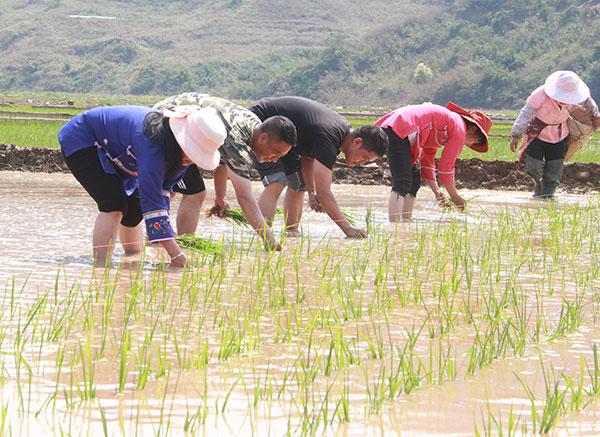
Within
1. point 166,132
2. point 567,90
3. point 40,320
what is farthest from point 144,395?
point 567,90

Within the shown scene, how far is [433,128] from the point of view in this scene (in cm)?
808

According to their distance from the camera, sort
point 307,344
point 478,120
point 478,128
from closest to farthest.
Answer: point 307,344 < point 478,128 < point 478,120

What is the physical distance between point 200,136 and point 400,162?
9.70ft

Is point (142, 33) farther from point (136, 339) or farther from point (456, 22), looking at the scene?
point (136, 339)

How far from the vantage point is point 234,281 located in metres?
5.30

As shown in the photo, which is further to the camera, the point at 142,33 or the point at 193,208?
the point at 142,33

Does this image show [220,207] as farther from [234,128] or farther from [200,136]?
[200,136]

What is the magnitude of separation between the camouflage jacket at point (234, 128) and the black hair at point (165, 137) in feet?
Answer: 1.43

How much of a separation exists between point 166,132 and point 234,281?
0.74m

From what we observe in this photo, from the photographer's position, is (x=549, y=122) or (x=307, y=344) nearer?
(x=307, y=344)

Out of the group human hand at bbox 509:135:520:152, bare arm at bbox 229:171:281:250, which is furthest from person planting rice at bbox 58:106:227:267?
human hand at bbox 509:135:520:152

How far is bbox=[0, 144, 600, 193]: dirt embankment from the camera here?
44.6 ft

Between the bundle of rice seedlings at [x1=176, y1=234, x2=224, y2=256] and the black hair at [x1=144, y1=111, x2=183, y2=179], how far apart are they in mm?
556

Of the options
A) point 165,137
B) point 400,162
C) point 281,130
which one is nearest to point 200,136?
point 165,137
